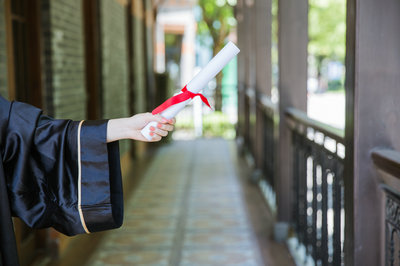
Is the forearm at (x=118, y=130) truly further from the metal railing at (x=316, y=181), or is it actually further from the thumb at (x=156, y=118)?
the metal railing at (x=316, y=181)

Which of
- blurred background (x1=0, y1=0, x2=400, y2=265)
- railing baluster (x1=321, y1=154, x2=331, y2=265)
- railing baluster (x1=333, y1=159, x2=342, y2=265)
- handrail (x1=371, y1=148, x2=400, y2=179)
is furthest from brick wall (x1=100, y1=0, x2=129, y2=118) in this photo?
handrail (x1=371, y1=148, x2=400, y2=179)

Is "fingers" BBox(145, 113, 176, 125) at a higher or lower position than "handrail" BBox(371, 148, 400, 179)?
higher

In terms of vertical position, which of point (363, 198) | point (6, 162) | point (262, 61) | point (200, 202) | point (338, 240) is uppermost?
point (262, 61)

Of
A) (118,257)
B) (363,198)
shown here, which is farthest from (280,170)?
(363,198)

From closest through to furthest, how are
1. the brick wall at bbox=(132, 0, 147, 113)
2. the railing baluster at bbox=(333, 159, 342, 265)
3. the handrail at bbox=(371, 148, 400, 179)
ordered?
the handrail at bbox=(371, 148, 400, 179) < the railing baluster at bbox=(333, 159, 342, 265) < the brick wall at bbox=(132, 0, 147, 113)

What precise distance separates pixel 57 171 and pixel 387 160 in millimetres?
1223

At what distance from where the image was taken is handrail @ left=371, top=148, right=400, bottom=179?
76.5 inches

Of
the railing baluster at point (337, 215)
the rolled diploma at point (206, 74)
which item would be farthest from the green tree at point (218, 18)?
the rolled diploma at point (206, 74)

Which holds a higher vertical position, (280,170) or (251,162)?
(280,170)

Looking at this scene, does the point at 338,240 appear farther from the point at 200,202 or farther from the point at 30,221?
the point at 200,202

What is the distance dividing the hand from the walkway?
2.26 metres

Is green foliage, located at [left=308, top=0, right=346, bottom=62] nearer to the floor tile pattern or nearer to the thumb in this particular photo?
the floor tile pattern

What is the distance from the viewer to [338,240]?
113 inches

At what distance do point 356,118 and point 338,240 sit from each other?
3.09ft
